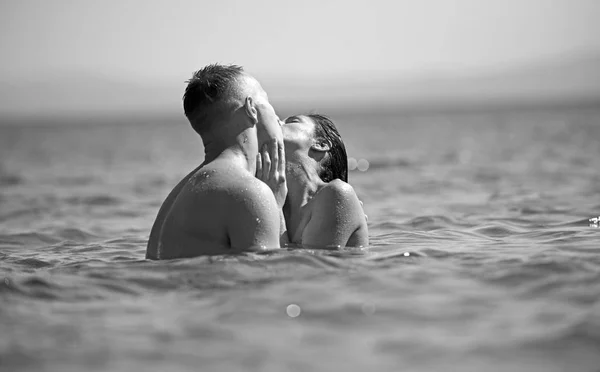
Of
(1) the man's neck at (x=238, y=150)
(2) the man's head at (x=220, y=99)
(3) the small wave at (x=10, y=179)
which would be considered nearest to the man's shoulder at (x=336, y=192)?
(1) the man's neck at (x=238, y=150)

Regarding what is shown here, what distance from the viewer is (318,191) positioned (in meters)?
6.69

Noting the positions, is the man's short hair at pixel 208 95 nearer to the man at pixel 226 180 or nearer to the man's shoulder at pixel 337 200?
the man at pixel 226 180

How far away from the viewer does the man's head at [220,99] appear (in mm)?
5820

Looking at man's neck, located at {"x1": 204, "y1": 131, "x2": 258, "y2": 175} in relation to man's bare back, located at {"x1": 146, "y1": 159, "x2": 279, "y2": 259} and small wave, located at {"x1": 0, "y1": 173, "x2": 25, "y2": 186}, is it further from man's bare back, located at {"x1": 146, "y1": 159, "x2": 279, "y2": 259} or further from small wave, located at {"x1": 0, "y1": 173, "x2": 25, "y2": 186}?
small wave, located at {"x1": 0, "y1": 173, "x2": 25, "y2": 186}

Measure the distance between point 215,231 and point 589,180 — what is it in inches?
494

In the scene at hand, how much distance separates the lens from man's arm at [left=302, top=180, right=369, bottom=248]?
642 centimetres

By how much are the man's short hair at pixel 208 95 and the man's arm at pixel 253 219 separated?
2.19 feet

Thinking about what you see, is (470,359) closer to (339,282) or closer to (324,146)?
(339,282)

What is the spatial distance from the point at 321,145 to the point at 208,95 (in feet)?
4.84

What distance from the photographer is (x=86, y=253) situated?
794 cm

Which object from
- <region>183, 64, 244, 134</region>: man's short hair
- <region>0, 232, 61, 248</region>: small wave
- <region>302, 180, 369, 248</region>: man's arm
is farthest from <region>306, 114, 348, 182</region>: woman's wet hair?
<region>0, 232, 61, 248</region>: small wave

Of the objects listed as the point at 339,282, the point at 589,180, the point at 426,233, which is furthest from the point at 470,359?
the point at 589,180

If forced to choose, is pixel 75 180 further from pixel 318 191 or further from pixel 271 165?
pixel 271 165

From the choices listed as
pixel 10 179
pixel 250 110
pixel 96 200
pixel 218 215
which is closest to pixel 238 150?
pixel 250 110
